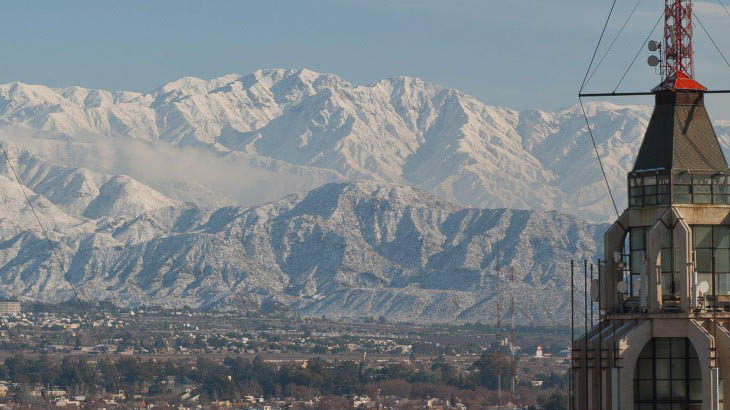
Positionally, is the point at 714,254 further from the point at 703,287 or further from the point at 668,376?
the point at 668,376

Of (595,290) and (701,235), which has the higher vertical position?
(701,235)

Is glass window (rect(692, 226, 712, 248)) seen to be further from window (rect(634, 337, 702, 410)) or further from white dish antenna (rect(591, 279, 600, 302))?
white dish antenna (rect(591, 279, 600, 302))

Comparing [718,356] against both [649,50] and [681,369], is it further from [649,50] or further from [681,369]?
[649,50]

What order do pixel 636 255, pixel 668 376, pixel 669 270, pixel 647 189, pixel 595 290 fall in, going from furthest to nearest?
1. pixel 595 290
2. pixel 636 255
3. pixel 647 189
4. pixel 668 376
5. pixel 669 270

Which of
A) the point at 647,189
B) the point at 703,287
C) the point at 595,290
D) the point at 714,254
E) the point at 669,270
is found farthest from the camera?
the point at 595,290

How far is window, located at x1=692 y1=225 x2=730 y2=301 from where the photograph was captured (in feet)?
105

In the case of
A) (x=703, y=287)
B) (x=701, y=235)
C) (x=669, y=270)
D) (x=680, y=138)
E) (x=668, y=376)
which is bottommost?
(x=668, y=376)

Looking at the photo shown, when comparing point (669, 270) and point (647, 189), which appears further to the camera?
point (647, 189)

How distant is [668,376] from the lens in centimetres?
3234

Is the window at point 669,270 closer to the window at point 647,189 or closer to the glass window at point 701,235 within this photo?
the glass window at point 701,235

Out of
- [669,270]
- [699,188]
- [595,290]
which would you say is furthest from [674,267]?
[595,290]

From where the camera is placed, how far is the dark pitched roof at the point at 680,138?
32.2 m

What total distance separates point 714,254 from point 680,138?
192 centimetres

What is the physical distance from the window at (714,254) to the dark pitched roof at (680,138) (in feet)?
3.20
